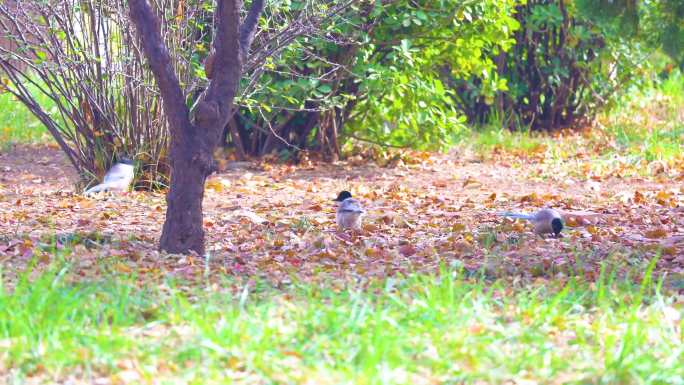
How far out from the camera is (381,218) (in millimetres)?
5844

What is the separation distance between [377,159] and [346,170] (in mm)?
539

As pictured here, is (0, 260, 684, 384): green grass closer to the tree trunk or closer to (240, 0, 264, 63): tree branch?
the tree trunk

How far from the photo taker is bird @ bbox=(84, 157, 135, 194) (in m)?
6.61

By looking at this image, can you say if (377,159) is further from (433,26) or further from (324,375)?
(324,375)

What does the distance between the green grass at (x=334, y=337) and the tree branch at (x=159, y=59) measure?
101 cm

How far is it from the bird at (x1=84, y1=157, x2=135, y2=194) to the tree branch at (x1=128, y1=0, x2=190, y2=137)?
7.86 feet

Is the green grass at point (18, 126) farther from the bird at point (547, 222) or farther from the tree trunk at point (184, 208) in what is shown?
the bird at point (547, 222)

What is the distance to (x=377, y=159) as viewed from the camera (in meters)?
8.80

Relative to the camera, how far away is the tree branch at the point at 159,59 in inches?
168

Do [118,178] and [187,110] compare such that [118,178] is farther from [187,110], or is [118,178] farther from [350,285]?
[350,285]

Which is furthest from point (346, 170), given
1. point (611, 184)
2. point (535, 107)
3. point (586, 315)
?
point (586, 315)

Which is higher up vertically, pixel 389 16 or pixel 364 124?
pixel 389 16

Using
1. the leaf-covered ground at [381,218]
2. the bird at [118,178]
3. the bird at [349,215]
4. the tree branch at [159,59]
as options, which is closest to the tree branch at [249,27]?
the tree branch at [159,59]

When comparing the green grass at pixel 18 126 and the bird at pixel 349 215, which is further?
the green grass at pixel 18 126
